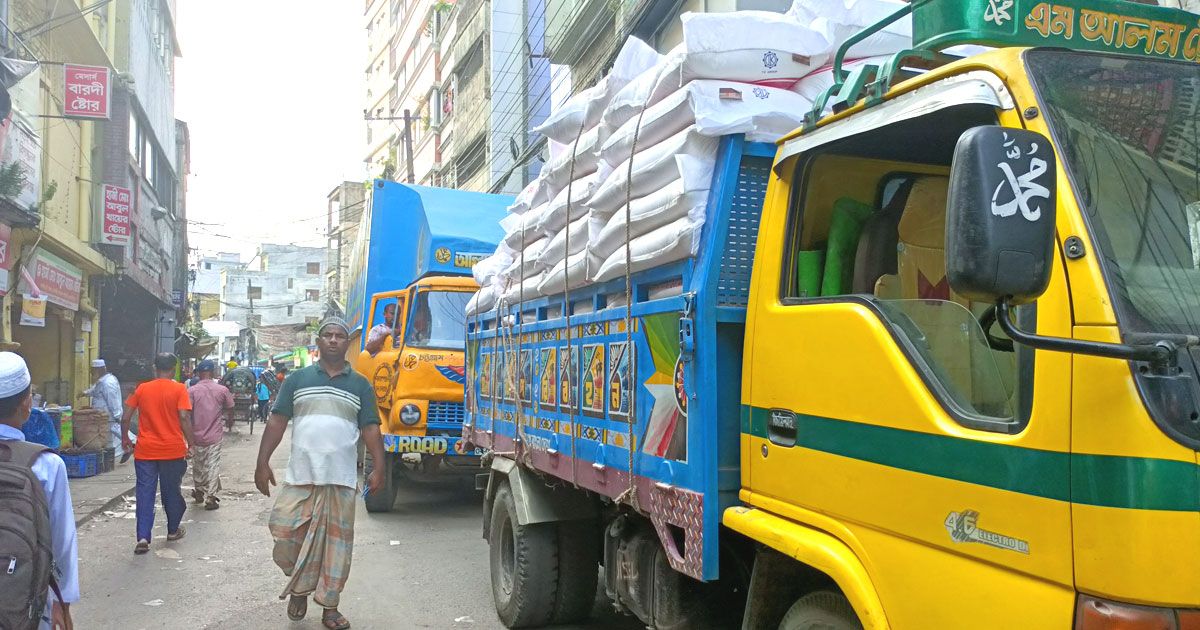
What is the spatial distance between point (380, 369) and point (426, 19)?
32.1 metres

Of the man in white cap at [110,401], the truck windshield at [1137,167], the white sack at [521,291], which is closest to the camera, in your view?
the truck windshield at [1137,167]

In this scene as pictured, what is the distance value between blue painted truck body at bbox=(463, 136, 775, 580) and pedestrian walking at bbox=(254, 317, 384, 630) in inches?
57.2

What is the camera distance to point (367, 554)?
768cm

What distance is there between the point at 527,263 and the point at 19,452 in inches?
113

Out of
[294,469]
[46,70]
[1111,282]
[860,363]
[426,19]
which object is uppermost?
[426,19]

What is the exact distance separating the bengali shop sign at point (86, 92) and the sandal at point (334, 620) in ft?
40.5

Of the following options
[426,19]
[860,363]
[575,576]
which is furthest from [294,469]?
[426,19]

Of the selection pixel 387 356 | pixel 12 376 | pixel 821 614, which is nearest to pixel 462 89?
pixel 387 356

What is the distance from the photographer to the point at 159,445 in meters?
7.73

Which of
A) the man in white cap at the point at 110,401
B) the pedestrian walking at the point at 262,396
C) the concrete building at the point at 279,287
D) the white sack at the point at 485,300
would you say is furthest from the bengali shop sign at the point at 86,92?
the concrete building at the point at 279,287

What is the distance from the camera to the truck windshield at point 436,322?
9664 mm

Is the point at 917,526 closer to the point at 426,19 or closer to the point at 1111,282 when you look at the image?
the point at 1111,282

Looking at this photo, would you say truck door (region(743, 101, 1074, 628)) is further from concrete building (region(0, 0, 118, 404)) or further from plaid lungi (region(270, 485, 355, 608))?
concrete building (region(0, 0, 118, 404))

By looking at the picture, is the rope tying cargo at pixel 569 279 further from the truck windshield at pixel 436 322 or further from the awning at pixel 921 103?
the truck windshield at pixel 436 322
